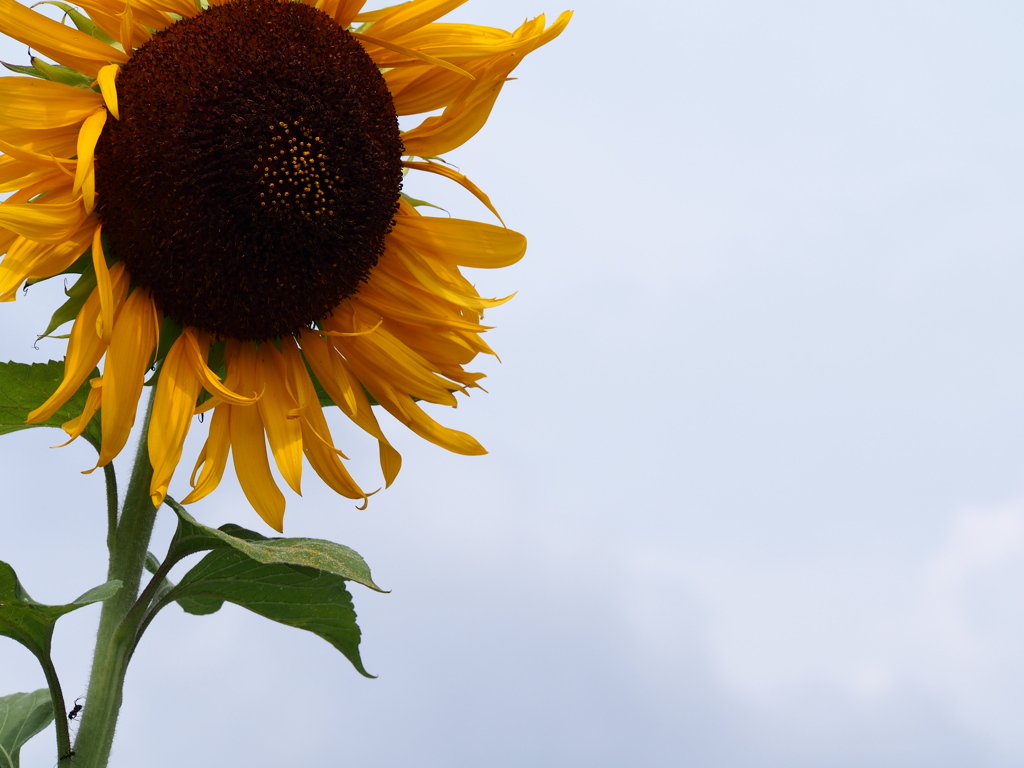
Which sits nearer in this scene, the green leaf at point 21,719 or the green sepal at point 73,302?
the green sepal at point 73,302

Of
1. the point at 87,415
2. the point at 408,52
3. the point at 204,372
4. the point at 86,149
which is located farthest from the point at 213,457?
the point at 408,52

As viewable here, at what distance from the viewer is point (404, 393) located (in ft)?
11.5

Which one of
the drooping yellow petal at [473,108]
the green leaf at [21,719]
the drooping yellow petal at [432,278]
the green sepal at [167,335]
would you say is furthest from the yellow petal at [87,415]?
the green leaf at [21,719]

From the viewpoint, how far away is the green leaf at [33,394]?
319cm

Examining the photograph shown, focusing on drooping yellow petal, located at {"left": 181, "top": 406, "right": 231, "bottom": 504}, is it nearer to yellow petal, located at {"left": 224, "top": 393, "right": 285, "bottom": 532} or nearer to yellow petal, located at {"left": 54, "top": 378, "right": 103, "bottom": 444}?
yellow petal, located at {"left": 224, "top": 393, "right": 285, "bottom": 532}

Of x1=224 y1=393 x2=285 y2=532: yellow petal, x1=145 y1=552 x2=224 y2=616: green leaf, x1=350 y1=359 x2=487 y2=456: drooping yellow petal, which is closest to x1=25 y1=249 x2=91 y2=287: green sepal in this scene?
x1=224 y1=393 x2=285 y2=532: yellow petal

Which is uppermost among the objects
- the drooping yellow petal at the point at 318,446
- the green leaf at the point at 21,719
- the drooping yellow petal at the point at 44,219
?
the drooping yellow petal at the point at 44,219

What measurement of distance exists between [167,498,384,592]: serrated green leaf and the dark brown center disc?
0.59 meters

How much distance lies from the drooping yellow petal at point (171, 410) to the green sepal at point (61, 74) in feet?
2.52

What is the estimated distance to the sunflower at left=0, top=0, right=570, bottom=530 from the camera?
2988 millimetres

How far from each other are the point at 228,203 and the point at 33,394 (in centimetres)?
85

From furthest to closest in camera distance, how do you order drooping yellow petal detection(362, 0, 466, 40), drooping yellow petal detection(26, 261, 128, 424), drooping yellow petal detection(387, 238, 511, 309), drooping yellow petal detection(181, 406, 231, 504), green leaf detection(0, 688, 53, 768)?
green leaf detection(0, 688, 53, 768)
drooping yellow petal detection(387, 238, 511, 309)
drooping yellow petal detection(362, 0, 466, 40)
drooping yellow petal detection(181, 406, 231, 504)
drooping yellow petal detection(26, 261, 128, 424)

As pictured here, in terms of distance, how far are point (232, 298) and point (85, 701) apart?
134 centimetres

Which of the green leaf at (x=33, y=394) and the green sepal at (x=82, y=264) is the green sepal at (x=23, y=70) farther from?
the green leaf at (x=33, y=394)
